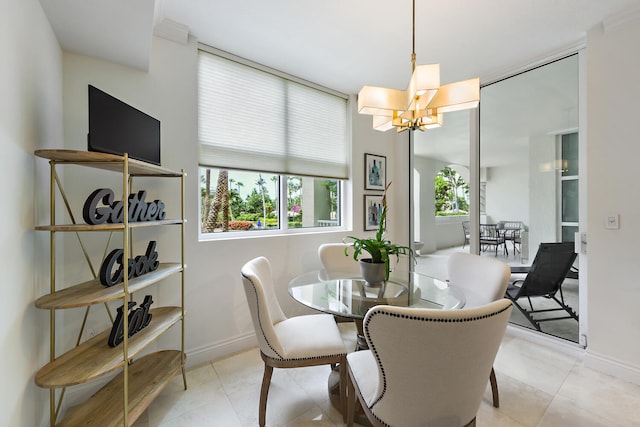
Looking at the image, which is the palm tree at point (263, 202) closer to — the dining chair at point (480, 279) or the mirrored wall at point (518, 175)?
the dining chair at point (480, 279)

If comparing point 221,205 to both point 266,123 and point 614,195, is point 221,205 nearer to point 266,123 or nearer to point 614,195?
point 266,123

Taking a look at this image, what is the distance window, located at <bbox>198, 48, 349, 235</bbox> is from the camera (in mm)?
2449

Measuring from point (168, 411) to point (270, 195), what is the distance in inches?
74.2

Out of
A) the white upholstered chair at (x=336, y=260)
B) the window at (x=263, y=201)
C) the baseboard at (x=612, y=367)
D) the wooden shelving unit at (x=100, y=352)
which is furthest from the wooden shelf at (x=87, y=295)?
the baseboard at (x=612, y=367)

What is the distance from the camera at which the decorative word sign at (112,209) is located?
54.0 inches

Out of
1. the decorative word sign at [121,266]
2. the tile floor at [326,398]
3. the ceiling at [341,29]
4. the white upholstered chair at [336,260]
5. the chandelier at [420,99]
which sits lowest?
the tile floor at [326,398]

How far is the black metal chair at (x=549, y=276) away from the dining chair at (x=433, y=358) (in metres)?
2.04

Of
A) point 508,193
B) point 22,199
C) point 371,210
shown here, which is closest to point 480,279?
point 508,193

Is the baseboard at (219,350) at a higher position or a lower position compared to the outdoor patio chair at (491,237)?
lower

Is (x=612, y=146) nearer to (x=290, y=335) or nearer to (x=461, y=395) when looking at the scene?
(x=461, y=395)

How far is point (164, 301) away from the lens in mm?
2143

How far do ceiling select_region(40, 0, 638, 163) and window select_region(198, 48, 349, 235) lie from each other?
9.5 inches

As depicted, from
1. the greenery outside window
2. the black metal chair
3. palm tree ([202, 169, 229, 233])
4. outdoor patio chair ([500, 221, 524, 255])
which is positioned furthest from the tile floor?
the greenery outside window

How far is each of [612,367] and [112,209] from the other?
141 inches
